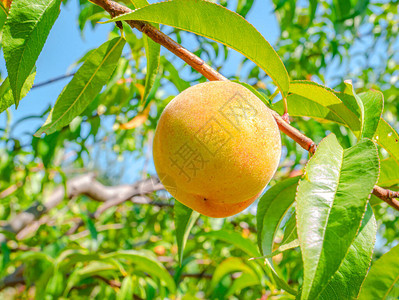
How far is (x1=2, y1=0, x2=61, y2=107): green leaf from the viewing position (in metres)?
0.56

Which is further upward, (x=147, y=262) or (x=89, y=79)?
(x=89, y=79)

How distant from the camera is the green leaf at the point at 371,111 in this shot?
0.65 m

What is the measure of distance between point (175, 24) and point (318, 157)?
1.04ft

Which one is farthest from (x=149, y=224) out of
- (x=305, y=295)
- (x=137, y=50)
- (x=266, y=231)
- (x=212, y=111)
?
(x=305, y=295)

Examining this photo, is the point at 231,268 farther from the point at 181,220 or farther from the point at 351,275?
the point at 351,275

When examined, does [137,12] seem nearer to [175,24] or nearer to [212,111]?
[175,24]

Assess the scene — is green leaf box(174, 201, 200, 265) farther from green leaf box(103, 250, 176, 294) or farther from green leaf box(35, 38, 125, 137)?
green leaf box(103, 250, 176, 294)

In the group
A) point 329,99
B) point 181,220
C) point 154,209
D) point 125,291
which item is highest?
point 329,99

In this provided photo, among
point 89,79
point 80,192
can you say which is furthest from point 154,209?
point 89,79

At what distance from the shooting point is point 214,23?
610mm

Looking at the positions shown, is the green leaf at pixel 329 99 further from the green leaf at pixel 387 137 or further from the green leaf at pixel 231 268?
the green leaf at pixel 231 268

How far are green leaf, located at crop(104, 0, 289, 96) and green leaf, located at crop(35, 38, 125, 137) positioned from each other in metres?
0.20

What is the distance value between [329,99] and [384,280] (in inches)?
14.1

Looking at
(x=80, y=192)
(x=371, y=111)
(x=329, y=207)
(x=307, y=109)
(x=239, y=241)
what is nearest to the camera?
(x=329, y=207)
